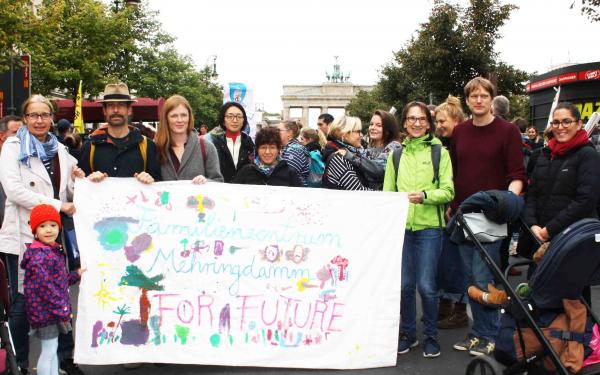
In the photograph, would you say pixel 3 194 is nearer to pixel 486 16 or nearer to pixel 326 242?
pixel 326 242

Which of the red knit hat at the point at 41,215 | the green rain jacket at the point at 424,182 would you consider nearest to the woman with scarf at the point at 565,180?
the green rain jacket at the point at 424,182

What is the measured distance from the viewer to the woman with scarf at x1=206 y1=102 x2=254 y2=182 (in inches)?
239

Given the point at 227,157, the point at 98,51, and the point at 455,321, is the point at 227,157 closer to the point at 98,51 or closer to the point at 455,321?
the point at 455,321

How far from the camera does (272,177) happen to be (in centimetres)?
525

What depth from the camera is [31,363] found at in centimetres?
488

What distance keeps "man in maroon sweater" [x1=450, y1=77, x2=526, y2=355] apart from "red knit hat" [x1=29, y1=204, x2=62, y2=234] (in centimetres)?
302

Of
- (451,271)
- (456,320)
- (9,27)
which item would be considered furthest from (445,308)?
(9,27)

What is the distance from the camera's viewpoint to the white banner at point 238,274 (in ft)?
15.1

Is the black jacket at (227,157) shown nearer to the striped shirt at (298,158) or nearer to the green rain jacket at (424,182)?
the striped shirt at (298,158)

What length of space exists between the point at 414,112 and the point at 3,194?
329cm

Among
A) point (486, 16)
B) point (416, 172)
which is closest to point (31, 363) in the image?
point (416, 172)

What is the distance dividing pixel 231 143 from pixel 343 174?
144cm

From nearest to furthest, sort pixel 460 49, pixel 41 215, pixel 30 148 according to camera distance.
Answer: pixel 41 215 < pixel 30 148 < pixel 460 49

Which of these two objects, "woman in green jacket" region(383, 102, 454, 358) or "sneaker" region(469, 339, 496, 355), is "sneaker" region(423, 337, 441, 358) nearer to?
"woman in green jacket" region(383, 102, 454, 358)
